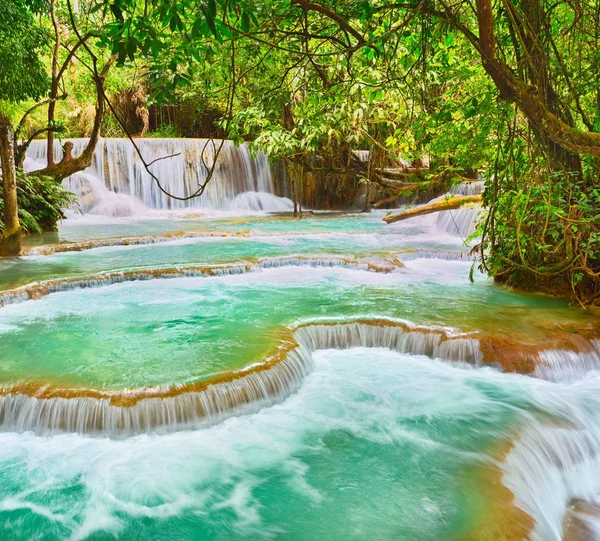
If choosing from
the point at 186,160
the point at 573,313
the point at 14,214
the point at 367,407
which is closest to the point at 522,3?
the point at 573,313

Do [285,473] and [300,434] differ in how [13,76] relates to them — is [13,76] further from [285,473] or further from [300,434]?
[285,473]

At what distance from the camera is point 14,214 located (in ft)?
27.5

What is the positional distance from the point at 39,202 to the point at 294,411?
381 inches

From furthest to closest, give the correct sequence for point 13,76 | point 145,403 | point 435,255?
point 435,255
point 13,76
point 145,403

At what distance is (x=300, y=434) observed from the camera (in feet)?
12.9

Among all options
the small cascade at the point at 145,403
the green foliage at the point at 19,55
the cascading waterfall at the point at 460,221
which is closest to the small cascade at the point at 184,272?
the small cascade at the point at 145,403

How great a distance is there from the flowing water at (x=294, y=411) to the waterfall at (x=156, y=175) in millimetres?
9439

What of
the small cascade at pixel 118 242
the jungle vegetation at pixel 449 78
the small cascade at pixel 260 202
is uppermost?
the jungle vegetation at pixel 449 78

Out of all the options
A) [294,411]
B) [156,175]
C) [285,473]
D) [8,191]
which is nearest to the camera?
[285,473]

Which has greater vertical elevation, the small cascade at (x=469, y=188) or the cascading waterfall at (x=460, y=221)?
the small cascade at (x=469, y=188)

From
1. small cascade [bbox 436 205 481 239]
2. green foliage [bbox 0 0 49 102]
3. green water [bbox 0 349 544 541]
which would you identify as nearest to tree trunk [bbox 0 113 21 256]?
green foliage [bbox 0 0 49 102]

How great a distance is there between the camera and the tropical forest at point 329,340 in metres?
3.12

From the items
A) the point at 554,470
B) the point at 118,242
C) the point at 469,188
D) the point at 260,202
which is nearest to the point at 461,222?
the point at 469,188

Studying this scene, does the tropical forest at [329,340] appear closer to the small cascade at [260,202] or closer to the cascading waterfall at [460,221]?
the cascading waterfall at [460,221]
